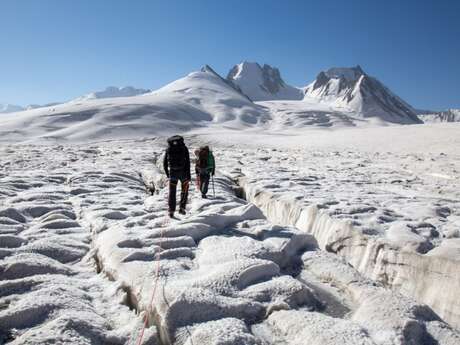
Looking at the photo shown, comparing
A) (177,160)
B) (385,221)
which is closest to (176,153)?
(177,160)

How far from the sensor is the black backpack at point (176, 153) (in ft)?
27.8

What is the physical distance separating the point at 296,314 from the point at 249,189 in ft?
28.7

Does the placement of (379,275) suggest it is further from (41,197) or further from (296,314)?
(41,197)

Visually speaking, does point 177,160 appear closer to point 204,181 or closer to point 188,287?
point 204,181

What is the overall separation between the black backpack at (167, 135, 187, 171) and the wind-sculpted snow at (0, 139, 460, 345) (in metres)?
1.29

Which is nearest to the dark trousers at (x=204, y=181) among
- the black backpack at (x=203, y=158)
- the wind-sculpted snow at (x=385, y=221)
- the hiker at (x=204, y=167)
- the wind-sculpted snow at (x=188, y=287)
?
the hiker at (x=204, y=167)

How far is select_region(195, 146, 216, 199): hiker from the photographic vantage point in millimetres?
10266

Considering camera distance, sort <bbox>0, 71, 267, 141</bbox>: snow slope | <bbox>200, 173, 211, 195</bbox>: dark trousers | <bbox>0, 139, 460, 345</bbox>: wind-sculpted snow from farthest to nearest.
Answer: <bbox>0, 71, 267, 141</bbox>: snow slope, <bbox>200, 173, 211, 195</bbox>: dark trousers, <bbox>0, 139, 460, 345</bbox>: wind-sculpted snow

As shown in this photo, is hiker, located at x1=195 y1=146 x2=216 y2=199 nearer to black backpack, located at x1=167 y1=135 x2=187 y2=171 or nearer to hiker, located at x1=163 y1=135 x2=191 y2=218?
hiker, located at x1=163 y1=135 x2=191 y2=218

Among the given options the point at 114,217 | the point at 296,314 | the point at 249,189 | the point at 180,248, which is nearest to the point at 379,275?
the point at 296,314

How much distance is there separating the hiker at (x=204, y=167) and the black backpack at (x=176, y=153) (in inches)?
66.1

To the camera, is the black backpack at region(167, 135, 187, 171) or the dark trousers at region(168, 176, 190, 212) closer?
the dark trousers at region(168, 176, 190, 212)

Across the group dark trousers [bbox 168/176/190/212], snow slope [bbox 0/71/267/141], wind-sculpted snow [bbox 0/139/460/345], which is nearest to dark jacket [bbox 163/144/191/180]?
dark trousers [bbox 168/176/190/212]

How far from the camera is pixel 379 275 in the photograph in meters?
6.55
